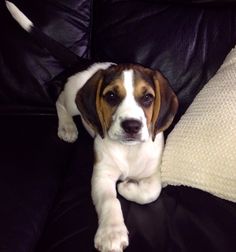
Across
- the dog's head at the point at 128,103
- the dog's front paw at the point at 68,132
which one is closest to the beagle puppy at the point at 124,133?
the dog's head at the point at 128,103

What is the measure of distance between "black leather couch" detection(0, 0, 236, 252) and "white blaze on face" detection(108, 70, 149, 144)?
239 mm

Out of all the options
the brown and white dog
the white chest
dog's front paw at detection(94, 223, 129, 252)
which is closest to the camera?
dog's front paw at detection(94, 223, 129, 252)

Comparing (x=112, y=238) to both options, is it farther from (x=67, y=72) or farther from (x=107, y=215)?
(x=67, y=72)

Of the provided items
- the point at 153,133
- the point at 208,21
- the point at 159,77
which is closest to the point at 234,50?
the point at 208,21

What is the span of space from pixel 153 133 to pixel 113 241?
46 cm

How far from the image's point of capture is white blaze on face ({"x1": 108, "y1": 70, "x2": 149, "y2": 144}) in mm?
1628

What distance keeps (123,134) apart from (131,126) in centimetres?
5

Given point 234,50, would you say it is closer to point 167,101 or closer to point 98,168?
point 167,101

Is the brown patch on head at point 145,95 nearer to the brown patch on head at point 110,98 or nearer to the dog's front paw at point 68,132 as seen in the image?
the brown patch on head at point 110,98

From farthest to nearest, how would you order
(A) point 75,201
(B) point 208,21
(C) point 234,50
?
(B) point 208,21, (C) point 234,50, (A) point 75,201

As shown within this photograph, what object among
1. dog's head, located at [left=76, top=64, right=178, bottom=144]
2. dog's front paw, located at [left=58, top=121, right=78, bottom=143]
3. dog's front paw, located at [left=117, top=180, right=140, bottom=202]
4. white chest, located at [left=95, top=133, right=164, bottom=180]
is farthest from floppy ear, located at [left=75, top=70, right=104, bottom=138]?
dog's front paw, located at [left=58, top=121, right=78, bottom=143]

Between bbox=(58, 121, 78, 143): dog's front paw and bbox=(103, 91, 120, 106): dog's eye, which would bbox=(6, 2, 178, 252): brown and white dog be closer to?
bbox=(103, 91, 120, 106): dog's eye

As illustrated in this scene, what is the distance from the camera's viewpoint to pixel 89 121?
1792mm

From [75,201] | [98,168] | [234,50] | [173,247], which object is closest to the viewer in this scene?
[173,247]
